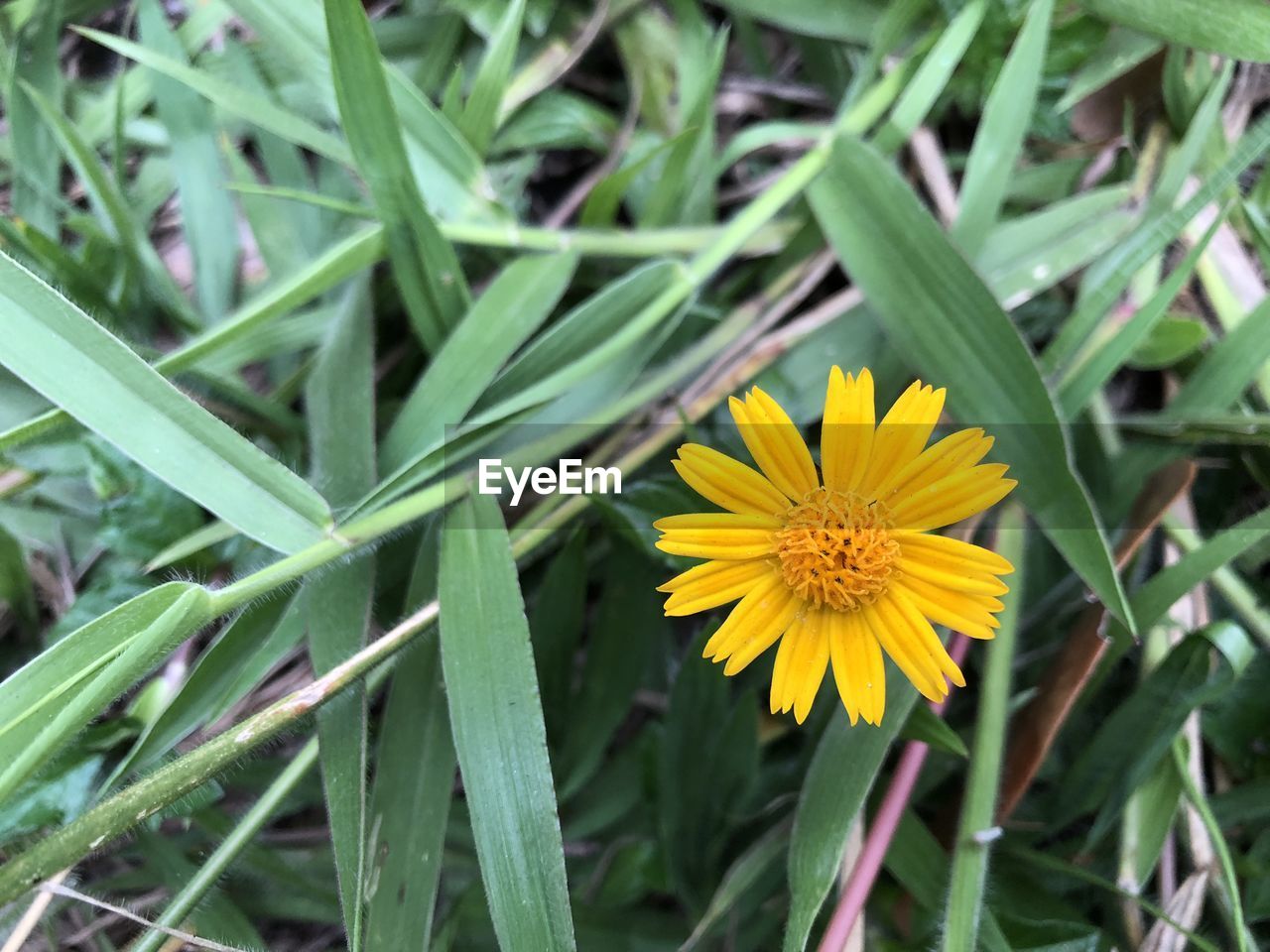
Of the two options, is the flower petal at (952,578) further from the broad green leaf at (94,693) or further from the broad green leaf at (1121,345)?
the broad green leaf at (94,693)

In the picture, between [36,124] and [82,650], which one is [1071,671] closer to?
[82,650]

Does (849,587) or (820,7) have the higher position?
(820,7)

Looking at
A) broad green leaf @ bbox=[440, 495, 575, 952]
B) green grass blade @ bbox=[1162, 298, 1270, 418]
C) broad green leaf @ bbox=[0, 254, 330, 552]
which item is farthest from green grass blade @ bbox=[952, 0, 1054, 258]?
broad green leaf @ bbox=[0, 254, 330, 552]

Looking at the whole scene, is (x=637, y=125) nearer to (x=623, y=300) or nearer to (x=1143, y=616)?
(x=623, y=300)

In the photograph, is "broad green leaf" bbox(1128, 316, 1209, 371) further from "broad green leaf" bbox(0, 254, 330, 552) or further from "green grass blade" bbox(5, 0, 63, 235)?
"green grass blade" bbox(5, 0, 63, 235)

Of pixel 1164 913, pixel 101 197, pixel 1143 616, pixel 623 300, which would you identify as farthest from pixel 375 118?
pixel 1164 913

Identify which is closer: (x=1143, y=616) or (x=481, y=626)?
(x=481, y=626)
